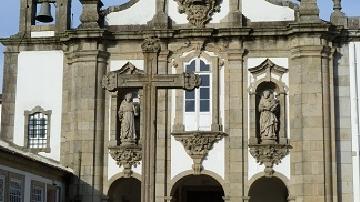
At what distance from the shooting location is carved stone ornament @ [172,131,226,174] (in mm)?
26719

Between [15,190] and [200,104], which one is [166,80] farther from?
[200,104]

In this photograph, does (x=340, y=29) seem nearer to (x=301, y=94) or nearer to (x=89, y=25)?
(x=301, y=94)

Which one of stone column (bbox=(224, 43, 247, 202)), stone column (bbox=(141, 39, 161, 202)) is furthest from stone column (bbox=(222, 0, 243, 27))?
stone column (bbox=(141, 39, 161, 202))

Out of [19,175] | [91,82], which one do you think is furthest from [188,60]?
[19,175]

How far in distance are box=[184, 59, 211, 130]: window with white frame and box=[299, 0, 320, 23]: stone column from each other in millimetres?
3635

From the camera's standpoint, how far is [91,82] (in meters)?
27.6

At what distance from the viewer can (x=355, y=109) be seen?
2702 cm

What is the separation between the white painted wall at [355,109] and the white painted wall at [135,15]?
712cm

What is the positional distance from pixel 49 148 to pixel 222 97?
252 inches

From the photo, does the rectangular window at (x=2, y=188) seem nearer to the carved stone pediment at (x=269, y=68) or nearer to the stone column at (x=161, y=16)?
the stone column at (x=161, y=16)

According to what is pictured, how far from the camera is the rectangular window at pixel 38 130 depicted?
28469 mm

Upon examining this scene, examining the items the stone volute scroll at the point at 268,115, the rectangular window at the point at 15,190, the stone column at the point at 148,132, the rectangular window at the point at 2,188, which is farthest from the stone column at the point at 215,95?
the stone column at the point at 148,132

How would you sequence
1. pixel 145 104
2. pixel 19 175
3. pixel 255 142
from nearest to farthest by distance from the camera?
pixel 145 104
pixel 19 175
pixel 255 142

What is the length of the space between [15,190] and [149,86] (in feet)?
24.8
